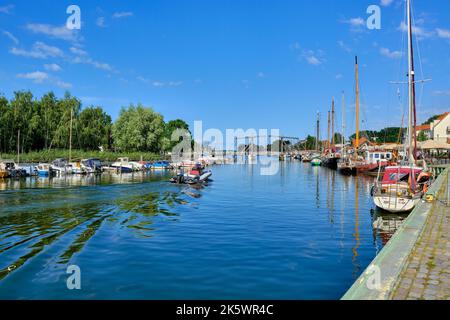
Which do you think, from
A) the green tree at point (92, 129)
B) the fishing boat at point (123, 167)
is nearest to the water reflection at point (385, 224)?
the fishing boat at point (123, 167)

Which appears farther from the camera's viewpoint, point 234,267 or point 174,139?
point 174,139

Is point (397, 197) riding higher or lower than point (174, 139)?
lower

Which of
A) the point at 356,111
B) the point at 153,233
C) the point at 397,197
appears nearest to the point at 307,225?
the point at 397,197

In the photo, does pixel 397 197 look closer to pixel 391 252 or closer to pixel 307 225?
pixel 307 225

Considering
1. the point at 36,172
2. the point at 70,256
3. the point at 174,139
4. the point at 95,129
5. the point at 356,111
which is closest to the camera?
the point at 70,256

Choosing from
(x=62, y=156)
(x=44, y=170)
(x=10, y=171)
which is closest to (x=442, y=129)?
(x=62, y=156)

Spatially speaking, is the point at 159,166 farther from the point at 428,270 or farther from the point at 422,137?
the point at 428,270

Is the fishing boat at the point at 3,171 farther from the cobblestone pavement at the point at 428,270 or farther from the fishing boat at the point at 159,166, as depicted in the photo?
the cobblestone pavement at the point at 428,270

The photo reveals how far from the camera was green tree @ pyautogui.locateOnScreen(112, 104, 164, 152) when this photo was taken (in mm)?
98875

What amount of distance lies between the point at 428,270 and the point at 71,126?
73.1 m

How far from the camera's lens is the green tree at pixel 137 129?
98.9m

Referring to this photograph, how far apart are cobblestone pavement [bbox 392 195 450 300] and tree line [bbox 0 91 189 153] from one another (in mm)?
70633

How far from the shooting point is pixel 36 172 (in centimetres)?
5972

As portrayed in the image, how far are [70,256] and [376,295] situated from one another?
10307mm
